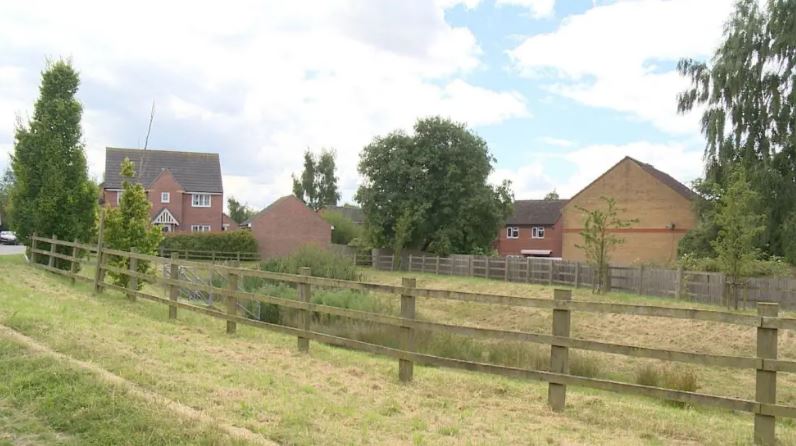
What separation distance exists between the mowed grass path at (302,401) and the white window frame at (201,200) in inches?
2148

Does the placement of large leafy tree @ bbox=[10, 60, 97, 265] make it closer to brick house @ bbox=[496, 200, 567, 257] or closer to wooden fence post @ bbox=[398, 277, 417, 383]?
wooden fence post @ bbox=[398, 277, 417, 383]

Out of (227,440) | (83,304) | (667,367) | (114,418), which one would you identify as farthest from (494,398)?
(83,304)

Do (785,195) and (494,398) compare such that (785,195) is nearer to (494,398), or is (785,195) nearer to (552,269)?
(552,269)

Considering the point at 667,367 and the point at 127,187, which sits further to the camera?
the point at 127,187

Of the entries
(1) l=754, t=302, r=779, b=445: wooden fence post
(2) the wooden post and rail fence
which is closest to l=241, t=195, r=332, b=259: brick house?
(2) the wooden post and rail fence

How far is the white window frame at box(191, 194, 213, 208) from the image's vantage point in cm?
6322

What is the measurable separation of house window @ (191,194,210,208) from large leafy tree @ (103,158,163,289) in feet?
156

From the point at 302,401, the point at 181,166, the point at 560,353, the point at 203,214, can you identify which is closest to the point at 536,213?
the point at 203,214

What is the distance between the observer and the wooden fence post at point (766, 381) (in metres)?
5.84

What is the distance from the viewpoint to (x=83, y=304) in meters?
12.8

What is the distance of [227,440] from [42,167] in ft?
64.1

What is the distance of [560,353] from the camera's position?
7.06m

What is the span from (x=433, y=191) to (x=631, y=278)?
75.0 ft

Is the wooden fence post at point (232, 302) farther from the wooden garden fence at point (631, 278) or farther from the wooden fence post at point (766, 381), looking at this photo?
the wooden garden fence at point (631, 278)
